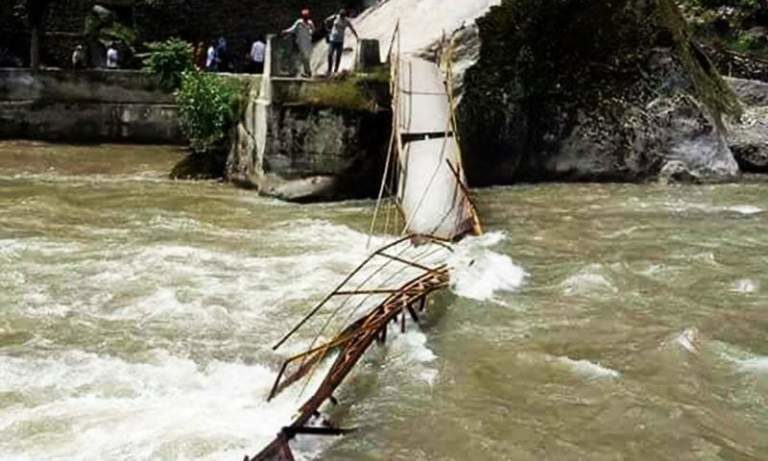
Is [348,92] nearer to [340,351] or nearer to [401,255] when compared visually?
[401,255]

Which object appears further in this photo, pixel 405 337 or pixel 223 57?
pixel 223 57

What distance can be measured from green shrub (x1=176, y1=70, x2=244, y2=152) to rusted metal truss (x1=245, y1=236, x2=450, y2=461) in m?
7.28

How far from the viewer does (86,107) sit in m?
20.3

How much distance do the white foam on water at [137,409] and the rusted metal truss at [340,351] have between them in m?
0.16

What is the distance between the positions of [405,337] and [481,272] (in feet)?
6.17

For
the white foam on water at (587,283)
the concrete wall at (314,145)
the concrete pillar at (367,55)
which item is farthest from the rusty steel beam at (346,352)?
the concrete pillar at (367,55)

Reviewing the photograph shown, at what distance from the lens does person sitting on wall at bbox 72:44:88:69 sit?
71.4 feet

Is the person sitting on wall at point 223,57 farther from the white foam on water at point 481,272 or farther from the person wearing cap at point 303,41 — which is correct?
the white foam on water at point 481,272

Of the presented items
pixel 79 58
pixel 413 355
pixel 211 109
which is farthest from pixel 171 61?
pixel 413 355

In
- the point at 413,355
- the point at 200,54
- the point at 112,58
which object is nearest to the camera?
the point at 413,355

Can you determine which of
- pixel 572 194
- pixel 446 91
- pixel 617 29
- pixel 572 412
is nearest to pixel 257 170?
pixel 446 91

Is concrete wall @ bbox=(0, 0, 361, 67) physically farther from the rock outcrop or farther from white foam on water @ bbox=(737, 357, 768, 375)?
white foam on water @ bbox=(737, 357, 768, 375)

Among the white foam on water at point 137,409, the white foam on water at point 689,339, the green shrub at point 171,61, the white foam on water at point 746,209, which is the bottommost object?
the white foam on water at point 137,409

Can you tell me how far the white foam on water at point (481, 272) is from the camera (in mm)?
8842
